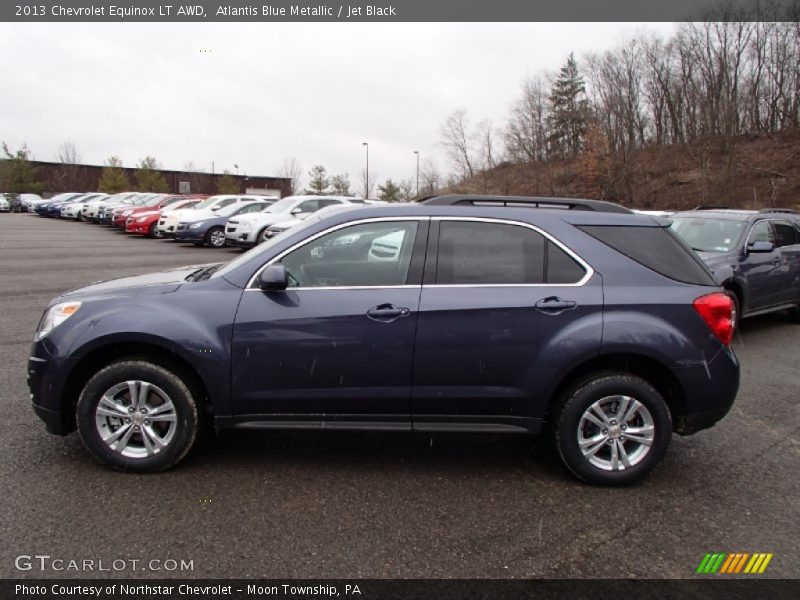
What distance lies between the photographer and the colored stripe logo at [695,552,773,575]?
2885 millimetres

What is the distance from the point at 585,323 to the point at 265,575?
2.27m

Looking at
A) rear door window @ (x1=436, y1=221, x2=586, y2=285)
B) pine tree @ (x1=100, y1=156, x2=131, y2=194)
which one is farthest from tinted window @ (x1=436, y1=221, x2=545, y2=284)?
pine tree @ (x1=100, y1=156, x2=131, y2=194)

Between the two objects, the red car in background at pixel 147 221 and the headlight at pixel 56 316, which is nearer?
the headlight at pixel 56 316

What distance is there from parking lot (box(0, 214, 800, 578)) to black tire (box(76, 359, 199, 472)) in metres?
0.13

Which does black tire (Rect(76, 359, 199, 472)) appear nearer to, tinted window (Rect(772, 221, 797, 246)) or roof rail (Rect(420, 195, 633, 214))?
roof rail (Rect(420, 195, 633, 214))

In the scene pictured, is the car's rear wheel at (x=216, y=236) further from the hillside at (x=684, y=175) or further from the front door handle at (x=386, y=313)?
the hillside at (x=684, y=175)

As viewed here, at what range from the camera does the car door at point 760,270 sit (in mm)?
8000

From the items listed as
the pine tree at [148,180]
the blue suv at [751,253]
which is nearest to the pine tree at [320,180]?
the pine tree at [148,180]

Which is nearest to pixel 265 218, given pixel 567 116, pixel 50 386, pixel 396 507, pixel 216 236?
pixel 216 236

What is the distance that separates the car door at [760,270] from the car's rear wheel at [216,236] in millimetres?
15784

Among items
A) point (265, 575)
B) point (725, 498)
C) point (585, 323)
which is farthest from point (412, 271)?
point (725, 498)

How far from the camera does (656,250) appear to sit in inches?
153

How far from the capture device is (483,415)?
3.67m
